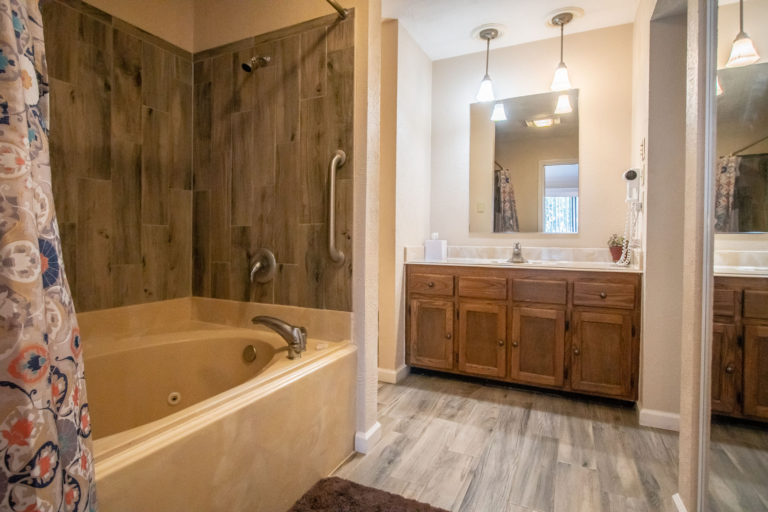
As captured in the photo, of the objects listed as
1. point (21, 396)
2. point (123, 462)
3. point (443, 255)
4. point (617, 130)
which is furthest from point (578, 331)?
point (21, 396)

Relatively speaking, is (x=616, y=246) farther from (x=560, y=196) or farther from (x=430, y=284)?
(x=430, y=284)

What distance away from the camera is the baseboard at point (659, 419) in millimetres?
1896

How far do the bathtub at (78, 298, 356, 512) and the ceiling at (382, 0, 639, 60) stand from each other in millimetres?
2006

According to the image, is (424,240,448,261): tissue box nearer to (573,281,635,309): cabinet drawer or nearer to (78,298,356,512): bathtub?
(573,281,635,309): cabinet drawer

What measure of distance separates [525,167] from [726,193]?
71.4 inches

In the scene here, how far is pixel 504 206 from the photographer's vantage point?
291 centimetres

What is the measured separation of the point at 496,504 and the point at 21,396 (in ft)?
4.72

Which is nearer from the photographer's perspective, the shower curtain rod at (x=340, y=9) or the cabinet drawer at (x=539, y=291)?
the shower curtain rod at (x=340, y=9)

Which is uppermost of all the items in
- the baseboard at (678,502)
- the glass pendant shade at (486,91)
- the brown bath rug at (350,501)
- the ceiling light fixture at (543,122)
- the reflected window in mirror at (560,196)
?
the glass pendant shade at (486,91)

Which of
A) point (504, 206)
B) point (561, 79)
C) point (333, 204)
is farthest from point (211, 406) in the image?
point (561, 79)

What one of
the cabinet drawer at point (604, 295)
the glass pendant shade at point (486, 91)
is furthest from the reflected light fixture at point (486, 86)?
the cabinet drawer at point (604, 295)

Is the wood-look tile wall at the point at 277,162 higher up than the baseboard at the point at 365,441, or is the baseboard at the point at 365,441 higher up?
the wood-look tile wall at the point at 277,162

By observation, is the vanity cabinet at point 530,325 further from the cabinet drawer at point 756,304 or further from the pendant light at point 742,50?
the pendant light at point 742,50

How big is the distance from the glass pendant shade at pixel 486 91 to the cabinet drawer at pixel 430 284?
1365 millimetres
